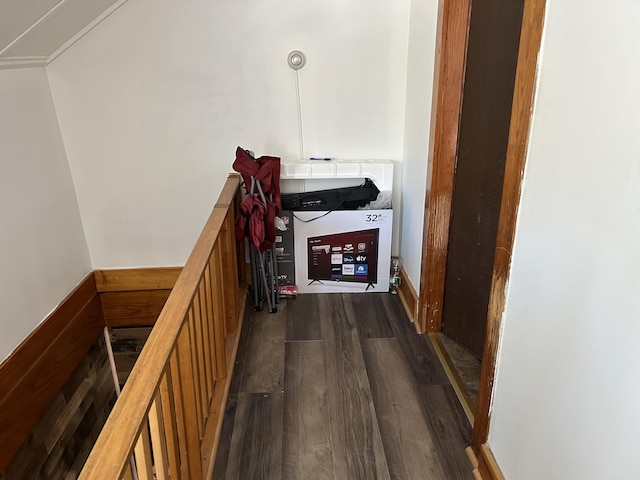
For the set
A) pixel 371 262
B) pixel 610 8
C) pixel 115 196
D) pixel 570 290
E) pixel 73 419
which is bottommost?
pixel 73 419

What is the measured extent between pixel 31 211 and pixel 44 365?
81cm

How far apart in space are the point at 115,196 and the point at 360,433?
6.74 feet

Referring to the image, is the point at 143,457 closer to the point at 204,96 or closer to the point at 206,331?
the point at 206,331

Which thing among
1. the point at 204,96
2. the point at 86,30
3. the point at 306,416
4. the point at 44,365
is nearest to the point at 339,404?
the point at 306,416

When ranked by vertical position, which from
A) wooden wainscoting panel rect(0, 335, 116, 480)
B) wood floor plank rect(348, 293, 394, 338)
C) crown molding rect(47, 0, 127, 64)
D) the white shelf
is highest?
crown molding rect(47, 0, 127, 64)

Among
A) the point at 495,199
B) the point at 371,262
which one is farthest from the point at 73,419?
the point at 495,199

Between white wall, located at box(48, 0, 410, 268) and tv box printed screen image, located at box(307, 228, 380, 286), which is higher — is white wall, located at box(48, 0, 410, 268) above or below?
above

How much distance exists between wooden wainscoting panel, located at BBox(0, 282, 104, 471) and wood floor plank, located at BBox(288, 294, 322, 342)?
4.05 ft

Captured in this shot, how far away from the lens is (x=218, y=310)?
7.43 feet

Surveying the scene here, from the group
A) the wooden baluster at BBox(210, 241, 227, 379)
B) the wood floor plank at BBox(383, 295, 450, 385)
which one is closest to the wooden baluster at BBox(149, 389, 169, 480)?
the wooden baluster at BBox(210, 241, 227, 379)

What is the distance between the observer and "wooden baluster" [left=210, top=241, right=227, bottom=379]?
2.15 meters

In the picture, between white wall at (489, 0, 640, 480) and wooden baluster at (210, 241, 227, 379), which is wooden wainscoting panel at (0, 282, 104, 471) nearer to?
wooden baluster at (210, 241, 227, 379)

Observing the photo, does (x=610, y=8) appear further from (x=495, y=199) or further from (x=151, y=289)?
(x=151, y=289)

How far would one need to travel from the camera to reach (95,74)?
2.92 metres
